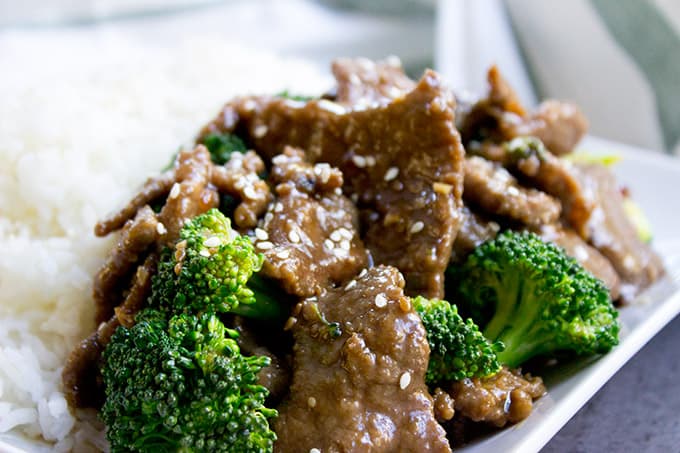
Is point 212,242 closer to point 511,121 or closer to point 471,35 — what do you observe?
point 511,121

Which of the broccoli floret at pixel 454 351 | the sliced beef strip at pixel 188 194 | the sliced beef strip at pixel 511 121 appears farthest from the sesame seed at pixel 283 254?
the sliced beef strip at pixel 511 121

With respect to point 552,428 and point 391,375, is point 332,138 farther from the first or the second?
point 552,428

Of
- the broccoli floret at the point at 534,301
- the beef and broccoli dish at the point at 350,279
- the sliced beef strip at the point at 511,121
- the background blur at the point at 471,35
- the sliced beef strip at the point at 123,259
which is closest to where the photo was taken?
the beef and broccoli dish at the point at 350,279

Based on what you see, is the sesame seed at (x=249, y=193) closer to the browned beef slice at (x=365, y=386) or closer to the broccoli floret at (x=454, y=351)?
the browned beef slice at (x=365, y=386)

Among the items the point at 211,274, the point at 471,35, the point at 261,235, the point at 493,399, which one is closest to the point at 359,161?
the point at 261,235

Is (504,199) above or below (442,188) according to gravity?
below

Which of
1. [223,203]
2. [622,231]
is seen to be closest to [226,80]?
[223,203]
